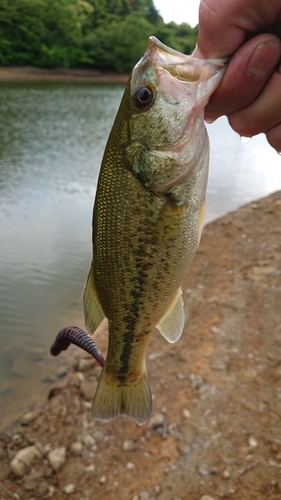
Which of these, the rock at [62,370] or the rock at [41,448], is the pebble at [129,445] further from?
the rock at [62,370]

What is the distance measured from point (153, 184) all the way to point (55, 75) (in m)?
49.2

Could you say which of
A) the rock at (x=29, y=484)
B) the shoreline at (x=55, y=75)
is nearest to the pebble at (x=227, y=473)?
the rock at (x=29, y=484)

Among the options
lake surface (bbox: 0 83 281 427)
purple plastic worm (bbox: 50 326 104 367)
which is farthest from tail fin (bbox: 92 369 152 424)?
lake surface (bbox: 0 83 281 427)

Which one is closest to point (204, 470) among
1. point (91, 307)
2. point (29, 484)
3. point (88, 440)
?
point (88, 440)

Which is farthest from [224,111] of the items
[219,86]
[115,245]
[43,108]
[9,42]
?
[9,42]

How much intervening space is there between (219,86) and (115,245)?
849 millimetres

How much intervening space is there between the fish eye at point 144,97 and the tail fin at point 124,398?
4.73ft

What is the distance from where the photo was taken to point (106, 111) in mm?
27000

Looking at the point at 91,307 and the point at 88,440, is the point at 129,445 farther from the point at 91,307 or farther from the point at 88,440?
the point at 91,307

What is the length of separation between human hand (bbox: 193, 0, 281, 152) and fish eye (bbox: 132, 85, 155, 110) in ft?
1.06

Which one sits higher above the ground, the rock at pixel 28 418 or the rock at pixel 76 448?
the rock at pixel 76 448

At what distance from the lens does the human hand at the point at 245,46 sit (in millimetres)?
1724

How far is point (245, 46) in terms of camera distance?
177 cm

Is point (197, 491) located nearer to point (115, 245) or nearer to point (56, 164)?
point (115, 245)
